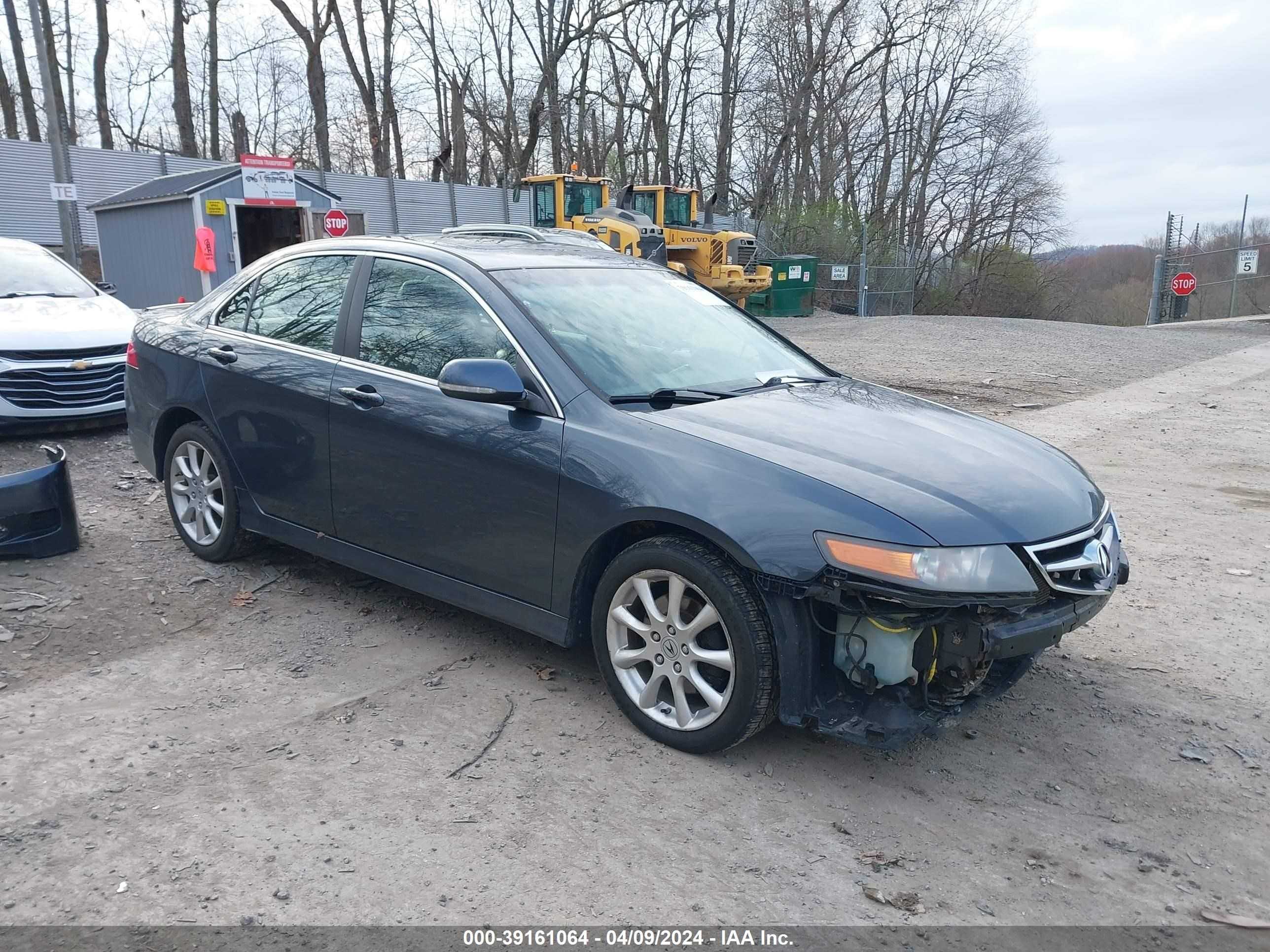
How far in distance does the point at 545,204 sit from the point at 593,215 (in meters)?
1.53

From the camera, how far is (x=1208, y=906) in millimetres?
2660

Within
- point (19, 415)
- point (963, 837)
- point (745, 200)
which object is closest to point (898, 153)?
point (745, 200)

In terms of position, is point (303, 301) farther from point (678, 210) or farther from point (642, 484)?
point (678, 210)

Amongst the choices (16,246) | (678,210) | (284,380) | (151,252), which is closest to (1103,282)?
(678,210)

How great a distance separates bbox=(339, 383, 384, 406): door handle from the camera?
4082 mm

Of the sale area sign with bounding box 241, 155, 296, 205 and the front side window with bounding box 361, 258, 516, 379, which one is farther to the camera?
the sale area sign with bounding box 241, 155, 296, 205

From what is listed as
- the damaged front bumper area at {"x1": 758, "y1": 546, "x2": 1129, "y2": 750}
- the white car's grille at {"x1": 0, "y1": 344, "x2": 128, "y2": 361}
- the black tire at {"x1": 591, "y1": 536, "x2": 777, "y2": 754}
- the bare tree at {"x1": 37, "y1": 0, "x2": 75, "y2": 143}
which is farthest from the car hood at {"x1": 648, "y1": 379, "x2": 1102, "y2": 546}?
the bare tree at {"x1": 37, "y1": 0, "x2": 75, "y2": 143}

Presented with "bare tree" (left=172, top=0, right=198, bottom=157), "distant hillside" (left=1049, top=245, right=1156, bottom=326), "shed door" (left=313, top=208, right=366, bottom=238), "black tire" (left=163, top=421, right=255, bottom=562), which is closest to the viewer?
"black tire" (left=163, top=421, right=255, bottom=562)

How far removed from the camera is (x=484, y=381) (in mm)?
3539

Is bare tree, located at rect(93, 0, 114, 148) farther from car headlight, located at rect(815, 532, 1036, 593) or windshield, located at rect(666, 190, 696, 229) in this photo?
car headlight, located at rect(815, 532, 1036, 593)

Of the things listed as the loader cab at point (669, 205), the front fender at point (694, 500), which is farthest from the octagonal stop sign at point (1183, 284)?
the front fender at point (694, 500)

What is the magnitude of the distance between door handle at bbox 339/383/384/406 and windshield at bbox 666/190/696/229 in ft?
73.1

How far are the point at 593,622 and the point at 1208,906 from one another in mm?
2022

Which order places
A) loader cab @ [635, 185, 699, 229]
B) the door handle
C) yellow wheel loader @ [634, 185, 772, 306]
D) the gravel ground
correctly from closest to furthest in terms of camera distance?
1. the door handle
2. the gravel ground
3. yellow wheel loader @ [634, 185, 772, 306]
4. loader cab @ [635, 185, 699, 229]
